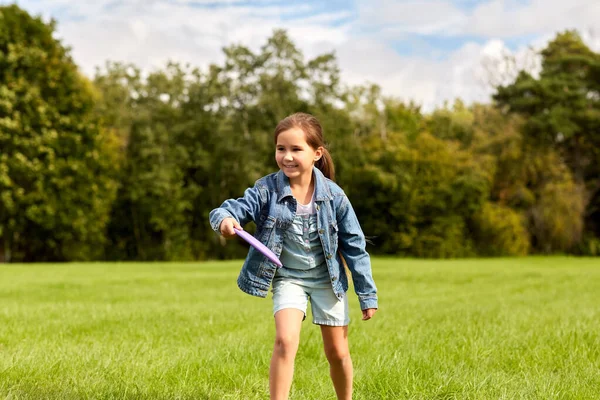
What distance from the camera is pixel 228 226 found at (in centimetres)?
363

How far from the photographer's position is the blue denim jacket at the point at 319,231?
4117mm

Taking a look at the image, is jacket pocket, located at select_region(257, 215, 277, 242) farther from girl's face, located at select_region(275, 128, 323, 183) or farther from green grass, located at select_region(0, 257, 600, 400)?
green grass, located at select_region(0, 257, 600, 400)

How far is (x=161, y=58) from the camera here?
42.0 meters

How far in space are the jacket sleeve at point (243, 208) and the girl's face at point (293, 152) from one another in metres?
0.20

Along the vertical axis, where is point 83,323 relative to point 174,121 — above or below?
below

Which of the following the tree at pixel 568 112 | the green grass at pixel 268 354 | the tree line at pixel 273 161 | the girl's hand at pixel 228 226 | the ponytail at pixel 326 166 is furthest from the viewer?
the tree at pixel 568 112

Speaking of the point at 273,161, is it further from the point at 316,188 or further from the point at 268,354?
the point at 316,188

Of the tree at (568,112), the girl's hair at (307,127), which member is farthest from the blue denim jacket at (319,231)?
the tree at (568,112)

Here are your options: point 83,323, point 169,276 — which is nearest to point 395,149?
point 169,276

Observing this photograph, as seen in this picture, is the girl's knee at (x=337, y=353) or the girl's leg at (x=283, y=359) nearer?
the girl's leg at (x=283, y=359)

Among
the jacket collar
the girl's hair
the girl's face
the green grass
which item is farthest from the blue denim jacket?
the green grass

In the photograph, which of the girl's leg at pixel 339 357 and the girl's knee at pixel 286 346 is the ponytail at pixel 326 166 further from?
the girl's knee at pixel 286 346

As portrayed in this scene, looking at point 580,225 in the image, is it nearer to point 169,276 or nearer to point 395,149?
point 395,149

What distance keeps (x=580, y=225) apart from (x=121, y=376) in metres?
40.5
